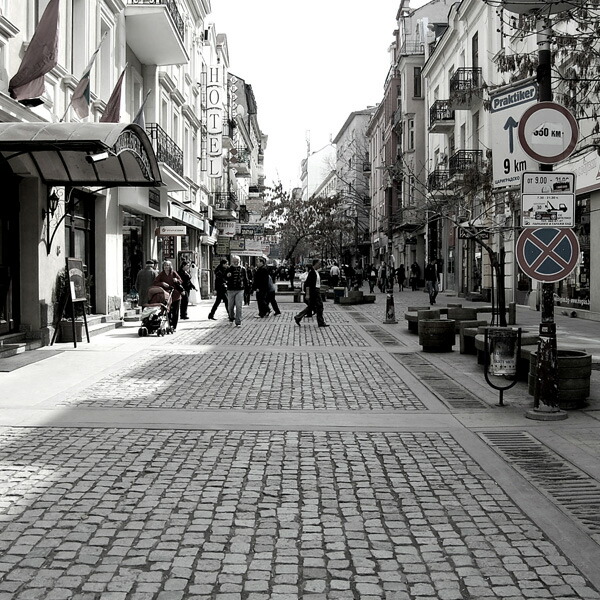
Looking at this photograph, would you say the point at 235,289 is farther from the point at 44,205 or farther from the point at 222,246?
the point at 222,246

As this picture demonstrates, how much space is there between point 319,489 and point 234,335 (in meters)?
11.9

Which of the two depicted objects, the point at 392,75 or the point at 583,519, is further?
the point at 392,75

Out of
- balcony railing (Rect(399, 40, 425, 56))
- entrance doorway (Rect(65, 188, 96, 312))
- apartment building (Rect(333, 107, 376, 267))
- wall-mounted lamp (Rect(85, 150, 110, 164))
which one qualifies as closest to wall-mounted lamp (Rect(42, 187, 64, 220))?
entrance doorway (Rect(65, 188, 96, 312))

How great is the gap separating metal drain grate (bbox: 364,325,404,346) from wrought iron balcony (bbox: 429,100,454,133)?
21.1m

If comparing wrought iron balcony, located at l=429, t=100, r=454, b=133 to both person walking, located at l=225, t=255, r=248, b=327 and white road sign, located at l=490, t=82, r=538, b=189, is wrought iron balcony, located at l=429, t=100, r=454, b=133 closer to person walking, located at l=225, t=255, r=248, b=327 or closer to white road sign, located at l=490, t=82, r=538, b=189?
person walking, located at l=225, t=255, r=248, b=327

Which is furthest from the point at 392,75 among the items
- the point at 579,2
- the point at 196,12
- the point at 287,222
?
the point at 579,2

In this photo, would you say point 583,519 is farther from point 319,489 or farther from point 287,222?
point 287,222

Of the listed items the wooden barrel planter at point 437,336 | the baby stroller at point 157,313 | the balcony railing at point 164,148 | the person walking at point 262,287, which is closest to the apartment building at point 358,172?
the balcony railing at point 164,148

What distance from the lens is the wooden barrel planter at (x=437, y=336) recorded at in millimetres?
13695

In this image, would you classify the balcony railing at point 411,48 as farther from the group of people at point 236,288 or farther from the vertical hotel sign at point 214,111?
the group of people at point 236,288

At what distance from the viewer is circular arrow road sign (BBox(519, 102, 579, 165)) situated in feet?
25.4

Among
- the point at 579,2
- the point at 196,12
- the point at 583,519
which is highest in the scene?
the point at 196,12

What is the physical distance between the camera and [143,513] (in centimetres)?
492

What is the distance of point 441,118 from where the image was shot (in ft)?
126
